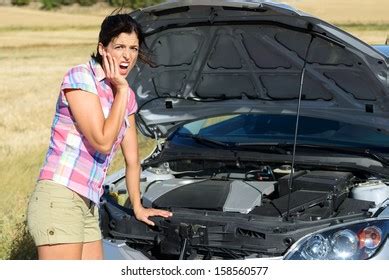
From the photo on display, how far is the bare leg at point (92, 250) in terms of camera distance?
4086 millimetres

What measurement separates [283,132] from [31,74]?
66.6ft

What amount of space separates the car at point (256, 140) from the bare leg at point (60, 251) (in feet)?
2.12

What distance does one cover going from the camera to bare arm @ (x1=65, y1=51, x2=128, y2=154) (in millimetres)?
3686

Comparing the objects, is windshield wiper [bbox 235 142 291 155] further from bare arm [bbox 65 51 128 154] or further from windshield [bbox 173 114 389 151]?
bare arm [bbox 65 51 128 154]

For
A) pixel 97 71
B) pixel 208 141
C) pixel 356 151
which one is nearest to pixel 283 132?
pixel 208 141

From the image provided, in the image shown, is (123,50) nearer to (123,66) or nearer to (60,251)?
(123,66)

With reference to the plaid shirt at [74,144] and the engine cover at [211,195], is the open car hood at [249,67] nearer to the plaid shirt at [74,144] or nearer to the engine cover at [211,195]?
the engine cover at [211,195]

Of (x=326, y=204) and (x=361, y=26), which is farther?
(x=361, y=26)

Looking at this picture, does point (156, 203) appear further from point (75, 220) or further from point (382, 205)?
point (382, 205)

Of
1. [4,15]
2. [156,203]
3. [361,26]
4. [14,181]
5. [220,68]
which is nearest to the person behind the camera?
[156,203]

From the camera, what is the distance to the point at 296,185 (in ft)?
15.9

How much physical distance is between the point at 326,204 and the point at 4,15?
5870cm

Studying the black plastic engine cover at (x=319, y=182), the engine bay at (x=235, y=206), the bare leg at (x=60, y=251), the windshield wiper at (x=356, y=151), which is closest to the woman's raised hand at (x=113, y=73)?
the bare leg at (x=60, y=251)

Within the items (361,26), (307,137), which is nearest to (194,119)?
(307,137)
